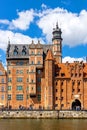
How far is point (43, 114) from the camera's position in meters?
96.4

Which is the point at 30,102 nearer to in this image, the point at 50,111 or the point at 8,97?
the point at 8,97

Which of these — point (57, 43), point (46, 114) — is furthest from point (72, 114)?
point (57, 43)

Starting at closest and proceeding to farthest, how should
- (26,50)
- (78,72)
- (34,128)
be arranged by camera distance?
(34,128) → (78,72) → (26,50)

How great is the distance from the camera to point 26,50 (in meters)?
117

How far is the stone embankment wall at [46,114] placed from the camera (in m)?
95.9

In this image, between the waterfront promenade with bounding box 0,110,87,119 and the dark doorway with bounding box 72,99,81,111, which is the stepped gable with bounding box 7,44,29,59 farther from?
the waterfront promenade with bounding box 0,110,87,119

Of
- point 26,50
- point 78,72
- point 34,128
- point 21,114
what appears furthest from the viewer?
point 26,50

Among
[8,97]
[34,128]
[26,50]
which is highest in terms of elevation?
[26,50]

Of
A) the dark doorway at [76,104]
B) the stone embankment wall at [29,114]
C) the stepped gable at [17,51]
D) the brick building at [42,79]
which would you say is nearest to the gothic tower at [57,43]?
the brick building at [42,79]

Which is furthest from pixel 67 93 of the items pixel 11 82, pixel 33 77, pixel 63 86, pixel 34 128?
pixel 34 128

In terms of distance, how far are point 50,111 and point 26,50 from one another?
27728 mm

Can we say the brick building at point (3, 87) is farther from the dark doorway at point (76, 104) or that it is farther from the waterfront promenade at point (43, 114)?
the dark doorway at point (76, 104)

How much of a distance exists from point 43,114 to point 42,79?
16947 mm

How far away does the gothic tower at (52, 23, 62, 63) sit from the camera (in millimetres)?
126625
